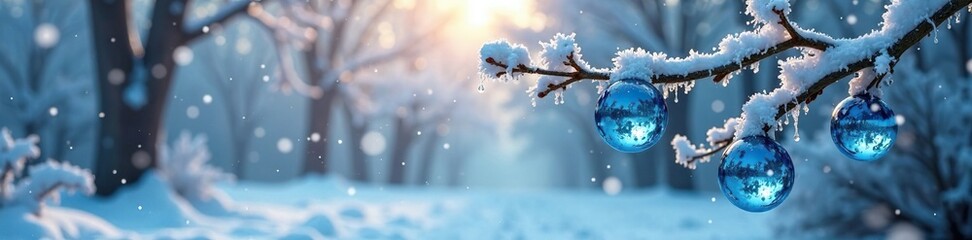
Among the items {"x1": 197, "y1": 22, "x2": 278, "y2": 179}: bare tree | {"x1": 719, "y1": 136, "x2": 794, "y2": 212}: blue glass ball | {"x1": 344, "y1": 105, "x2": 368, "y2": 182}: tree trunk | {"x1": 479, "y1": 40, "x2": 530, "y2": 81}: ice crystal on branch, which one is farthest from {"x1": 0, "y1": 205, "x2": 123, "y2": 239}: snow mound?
{"x1": 197, "y1": 22, "x2": 278, "y2": 179}: bare tree

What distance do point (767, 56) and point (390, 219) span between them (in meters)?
5.80

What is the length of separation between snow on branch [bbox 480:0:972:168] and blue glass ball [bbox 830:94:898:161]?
0.08 metres

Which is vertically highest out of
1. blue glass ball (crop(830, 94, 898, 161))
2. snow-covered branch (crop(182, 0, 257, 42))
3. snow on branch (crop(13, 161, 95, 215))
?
snow-covered branch (crop(182, 0, 257, 42))

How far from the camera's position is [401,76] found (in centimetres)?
2048

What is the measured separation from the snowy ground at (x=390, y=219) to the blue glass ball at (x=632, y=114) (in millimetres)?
3504

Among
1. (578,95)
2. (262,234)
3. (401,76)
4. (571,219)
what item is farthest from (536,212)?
(578,95)

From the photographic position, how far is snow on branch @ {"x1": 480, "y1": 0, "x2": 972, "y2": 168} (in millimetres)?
2324

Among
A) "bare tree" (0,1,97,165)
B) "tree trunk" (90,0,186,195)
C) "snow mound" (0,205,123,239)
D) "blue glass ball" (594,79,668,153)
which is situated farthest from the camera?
"bare tree" (0,1,97,165)

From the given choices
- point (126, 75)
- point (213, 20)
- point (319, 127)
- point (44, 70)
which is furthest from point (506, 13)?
point (44, 70)

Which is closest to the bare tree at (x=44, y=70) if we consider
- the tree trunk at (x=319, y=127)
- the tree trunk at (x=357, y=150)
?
the tree trunk at (x=357, y=150)

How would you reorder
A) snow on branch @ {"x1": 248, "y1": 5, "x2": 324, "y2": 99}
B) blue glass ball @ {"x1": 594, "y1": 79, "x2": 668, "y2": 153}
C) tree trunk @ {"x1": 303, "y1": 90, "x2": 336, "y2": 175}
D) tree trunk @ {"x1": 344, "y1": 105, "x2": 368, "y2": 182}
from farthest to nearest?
tree trunk @ {"x1": 344, "y1": 105, "x2": 368, "y2": 182}, tree trunk @ {"x1": 303, "y1": 90, "x2": 336, "y2": 175}, snow on branch @ {"x1": 248, "y1": 5, "x2": 324, "y2": 99}, blue glass ball @ {"x1": 594, "y1": 79, "x2": 668, "y2": 153}

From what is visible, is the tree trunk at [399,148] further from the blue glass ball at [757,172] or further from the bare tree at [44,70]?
the blue glass ball at [757,172]

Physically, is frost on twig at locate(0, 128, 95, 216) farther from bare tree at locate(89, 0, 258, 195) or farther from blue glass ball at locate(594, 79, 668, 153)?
blue glass ball at locate(594, 79, 668, 153)

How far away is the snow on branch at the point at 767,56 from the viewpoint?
2.32m
